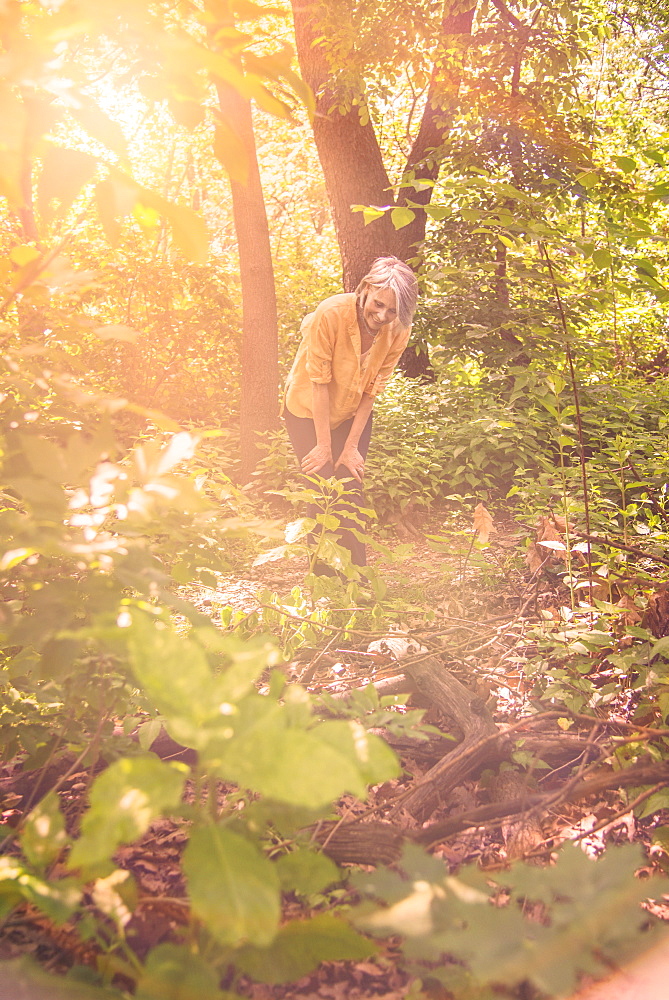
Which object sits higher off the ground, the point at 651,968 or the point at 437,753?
the point at 651,968

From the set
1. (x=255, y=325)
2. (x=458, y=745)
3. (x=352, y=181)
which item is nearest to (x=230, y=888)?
(x=458, y=745)

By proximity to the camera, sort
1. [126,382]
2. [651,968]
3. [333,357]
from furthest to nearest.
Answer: [126,382] → [333,357] → [651,968]

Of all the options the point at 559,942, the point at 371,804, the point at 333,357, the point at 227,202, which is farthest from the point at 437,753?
the point at 227,202

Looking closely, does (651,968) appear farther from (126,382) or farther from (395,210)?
(126,382)

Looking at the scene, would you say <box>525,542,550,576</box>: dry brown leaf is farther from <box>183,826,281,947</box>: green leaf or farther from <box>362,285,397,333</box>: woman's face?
<box>183,826,281,947</box>: green leaf

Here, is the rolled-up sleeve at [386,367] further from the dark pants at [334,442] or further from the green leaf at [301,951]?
the green leaf at [301,951]

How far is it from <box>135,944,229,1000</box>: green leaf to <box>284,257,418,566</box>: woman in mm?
2742

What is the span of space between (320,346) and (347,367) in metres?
0.19

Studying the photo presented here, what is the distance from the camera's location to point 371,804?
5.91 feet

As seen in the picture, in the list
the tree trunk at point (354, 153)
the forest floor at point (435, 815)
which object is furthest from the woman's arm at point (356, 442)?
the tree trunk at point (354, 153)

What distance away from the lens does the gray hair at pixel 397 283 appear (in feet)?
11.0

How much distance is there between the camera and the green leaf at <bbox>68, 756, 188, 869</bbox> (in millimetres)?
624

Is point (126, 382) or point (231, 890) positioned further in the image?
point (126, 382)

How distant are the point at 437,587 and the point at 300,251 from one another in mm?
7993
